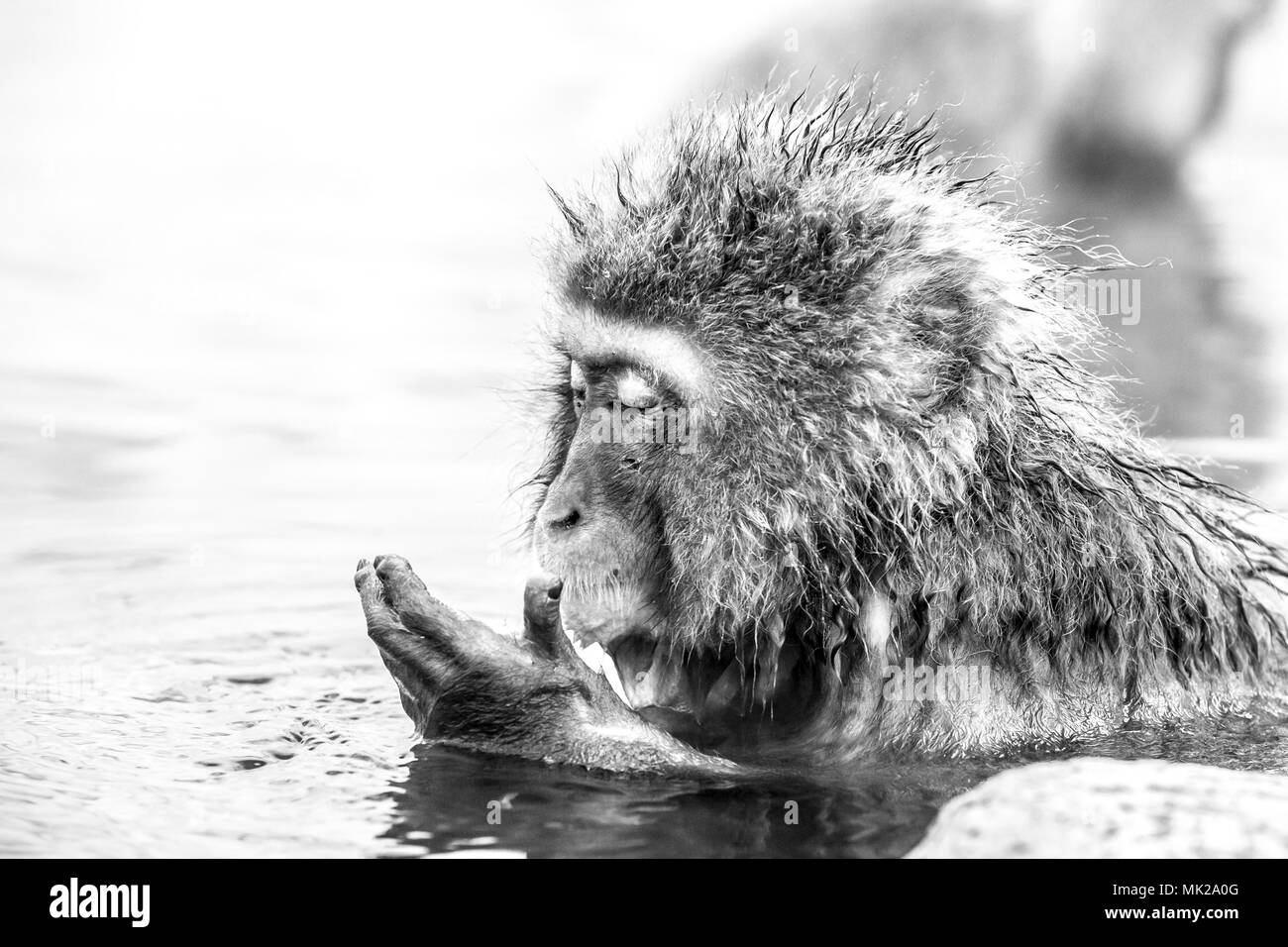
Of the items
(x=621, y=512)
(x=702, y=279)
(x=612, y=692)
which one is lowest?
(x=612, y=692)

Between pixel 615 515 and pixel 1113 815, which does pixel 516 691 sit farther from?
pixel 1113 815

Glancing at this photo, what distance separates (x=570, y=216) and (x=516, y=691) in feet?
6.13

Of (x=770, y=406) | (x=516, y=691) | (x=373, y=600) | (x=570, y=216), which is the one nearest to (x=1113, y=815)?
(x=770, y=406)

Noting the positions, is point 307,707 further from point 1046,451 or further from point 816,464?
point 1046,451

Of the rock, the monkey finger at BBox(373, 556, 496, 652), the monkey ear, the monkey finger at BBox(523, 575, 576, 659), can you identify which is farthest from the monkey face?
the rock

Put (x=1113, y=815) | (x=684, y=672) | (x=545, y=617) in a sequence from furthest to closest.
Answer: (x=684, y=672) < (x=545, y=617) < (x=1113, y=815)

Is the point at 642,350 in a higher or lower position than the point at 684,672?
higher

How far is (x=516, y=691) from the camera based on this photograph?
4781 millimetres

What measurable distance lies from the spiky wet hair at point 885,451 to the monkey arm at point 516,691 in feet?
1.41

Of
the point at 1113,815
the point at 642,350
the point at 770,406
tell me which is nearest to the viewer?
the point at 1113,815

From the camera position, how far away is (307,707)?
579 centimetres

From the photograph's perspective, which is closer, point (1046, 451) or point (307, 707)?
point (1046, 451)
